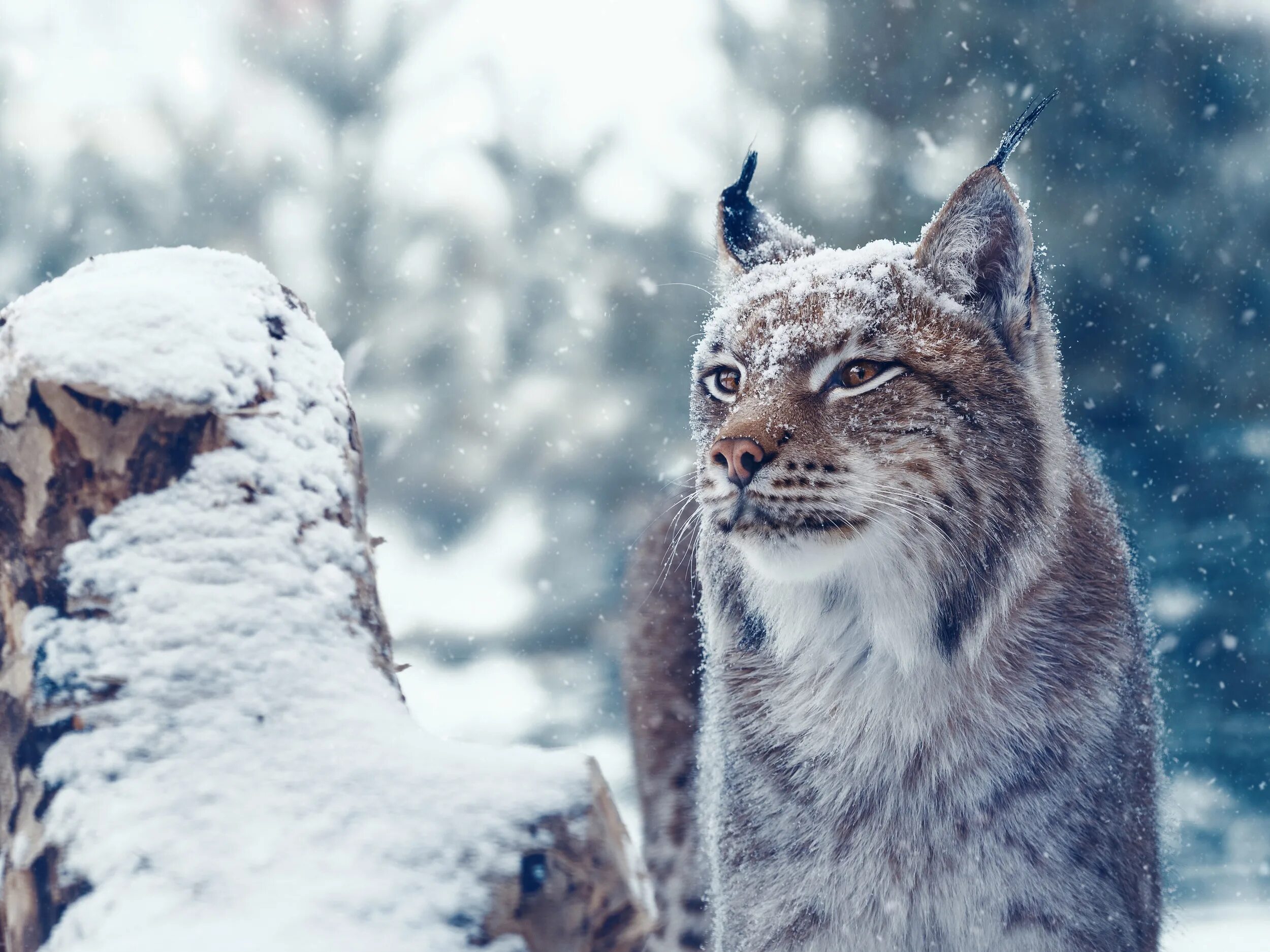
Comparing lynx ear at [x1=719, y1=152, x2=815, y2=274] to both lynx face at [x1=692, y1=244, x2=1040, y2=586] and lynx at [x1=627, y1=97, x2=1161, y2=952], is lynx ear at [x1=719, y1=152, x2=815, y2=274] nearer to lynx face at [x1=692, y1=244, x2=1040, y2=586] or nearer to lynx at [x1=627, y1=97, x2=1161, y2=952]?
lynx at [x1=627, y1=97, x2=1161, y2=952]

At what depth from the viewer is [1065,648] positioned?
2500 mm

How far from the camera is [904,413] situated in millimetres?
2375

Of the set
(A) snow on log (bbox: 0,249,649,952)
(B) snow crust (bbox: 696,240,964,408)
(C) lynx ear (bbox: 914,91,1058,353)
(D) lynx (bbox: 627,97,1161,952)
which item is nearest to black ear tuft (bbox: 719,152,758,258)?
(B) snow crust (bbox: 696,240,964,408)

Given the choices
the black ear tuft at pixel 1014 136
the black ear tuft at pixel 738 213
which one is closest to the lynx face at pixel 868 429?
the black ear tuft at pixel 1014 136

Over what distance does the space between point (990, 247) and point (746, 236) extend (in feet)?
2.62

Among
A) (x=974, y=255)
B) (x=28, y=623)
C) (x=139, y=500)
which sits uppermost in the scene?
(x=974, y=255)

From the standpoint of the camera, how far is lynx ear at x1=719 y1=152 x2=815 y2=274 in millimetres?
3047

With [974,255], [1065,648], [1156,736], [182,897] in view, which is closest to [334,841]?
[182,897]

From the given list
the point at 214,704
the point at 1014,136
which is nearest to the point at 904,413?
the point at 1014,136

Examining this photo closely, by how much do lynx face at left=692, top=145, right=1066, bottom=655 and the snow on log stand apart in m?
0.79

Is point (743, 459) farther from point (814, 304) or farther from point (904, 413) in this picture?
point (814, 304)

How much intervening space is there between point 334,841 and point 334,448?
884 millimetres

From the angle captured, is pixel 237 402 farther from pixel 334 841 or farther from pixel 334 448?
pixel 334 841

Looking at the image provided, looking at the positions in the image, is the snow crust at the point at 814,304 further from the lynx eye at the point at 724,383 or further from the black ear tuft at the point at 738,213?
the black ear tuft at the point at 738,213
